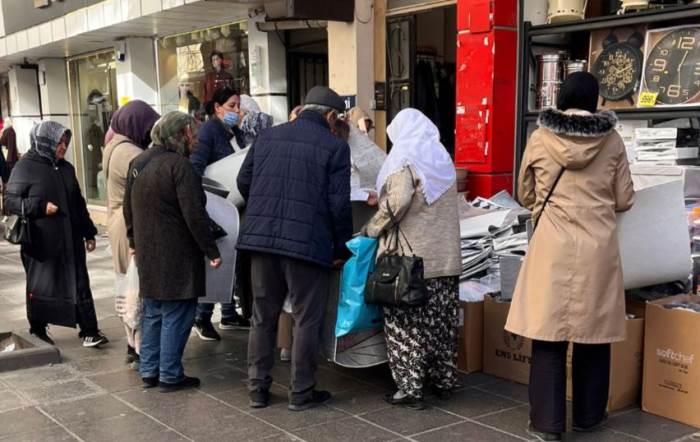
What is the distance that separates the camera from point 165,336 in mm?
4230

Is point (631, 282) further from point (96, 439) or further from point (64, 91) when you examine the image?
point (64, 91)

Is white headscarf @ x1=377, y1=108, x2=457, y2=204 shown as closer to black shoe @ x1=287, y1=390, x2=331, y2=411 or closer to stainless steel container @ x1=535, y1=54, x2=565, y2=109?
black shoe @ x1=287, y1=390, x2=331, y2=411

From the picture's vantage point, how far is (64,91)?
14102 mm

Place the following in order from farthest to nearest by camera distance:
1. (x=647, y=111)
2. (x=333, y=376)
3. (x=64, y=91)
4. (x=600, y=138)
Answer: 1. (x=64, y=91)
2. (x=647, y=111)
3. (x=333, y=376)
4. (x=600, y=138)

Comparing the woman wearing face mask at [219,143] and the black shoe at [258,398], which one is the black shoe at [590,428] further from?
the woman wearing face mask at [219,143]

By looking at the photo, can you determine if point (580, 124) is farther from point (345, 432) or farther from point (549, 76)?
point (549, 76)

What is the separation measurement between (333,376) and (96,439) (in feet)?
4.96

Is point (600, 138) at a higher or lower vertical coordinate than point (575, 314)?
higher

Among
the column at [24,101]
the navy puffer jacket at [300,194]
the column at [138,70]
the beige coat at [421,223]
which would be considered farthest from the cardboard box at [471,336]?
the column at [24,101]

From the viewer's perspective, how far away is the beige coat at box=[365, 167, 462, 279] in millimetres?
3781

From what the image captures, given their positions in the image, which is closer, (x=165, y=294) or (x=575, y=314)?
(x=575, y=314)

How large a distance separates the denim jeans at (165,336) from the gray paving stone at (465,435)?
1537 millimetres

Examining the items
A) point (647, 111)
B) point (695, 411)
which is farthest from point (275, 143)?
point (647, 111)

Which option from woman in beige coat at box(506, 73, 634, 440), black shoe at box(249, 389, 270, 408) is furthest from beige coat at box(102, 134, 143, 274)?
woman in beige coat at box(506, 73, 634, 440)
